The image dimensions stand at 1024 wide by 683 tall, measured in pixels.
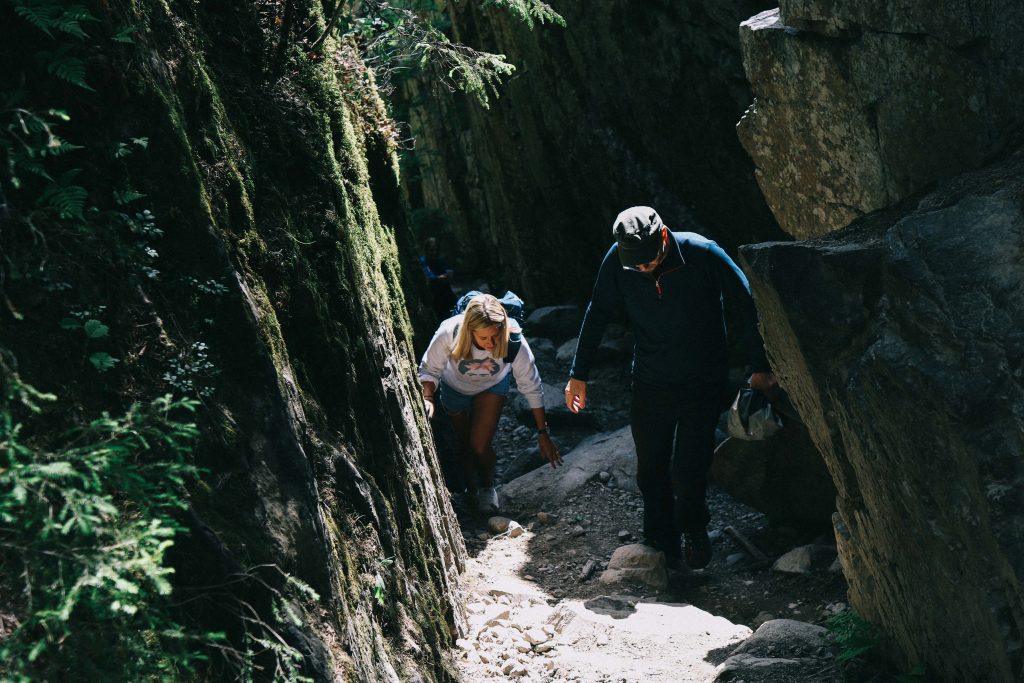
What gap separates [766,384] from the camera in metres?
5.75

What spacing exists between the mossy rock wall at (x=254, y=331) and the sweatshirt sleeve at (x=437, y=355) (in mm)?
1207

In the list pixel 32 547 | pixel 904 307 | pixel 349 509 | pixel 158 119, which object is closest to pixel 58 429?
pixel 32 547

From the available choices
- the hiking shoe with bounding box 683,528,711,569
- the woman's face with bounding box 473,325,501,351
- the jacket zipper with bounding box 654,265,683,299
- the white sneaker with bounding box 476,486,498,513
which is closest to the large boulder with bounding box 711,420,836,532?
the hiking shoe with bounding box 683,528,711,569

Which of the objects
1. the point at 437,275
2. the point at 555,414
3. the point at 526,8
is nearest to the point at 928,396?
the point at 526,8

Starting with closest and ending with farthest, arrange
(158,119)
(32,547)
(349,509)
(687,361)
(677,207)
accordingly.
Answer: (32,547), (158,119), (349,509), (687,361), (677,207)

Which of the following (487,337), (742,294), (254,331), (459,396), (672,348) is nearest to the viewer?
(254,331)

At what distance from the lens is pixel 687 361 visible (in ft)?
19.3

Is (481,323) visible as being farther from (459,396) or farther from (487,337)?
(459,396)

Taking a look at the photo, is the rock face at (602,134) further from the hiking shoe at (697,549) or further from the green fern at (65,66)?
the green fern at (65,66)

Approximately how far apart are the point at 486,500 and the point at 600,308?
7.85 ft

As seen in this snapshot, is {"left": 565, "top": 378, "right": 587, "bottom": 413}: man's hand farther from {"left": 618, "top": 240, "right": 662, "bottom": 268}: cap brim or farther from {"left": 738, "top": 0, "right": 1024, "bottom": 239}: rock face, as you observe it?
{"left": 738, "top": 0, "right": 1024, "bottom": 239}: rock face

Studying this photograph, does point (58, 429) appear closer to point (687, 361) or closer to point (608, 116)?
point (687, 361)

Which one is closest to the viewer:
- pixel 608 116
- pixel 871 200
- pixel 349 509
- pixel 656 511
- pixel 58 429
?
pixel 58 429

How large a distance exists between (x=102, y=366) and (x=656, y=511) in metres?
4.50
